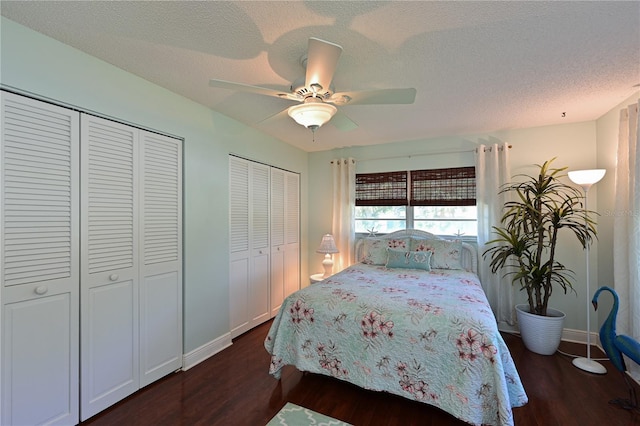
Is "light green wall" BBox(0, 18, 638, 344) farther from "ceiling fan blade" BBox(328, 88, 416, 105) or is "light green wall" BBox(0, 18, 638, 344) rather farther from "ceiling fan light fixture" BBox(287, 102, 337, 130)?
"ceiling fan blade" BBox(328, 88, 416, 105)

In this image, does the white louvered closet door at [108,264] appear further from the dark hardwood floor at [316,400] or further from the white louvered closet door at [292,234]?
the white louvered closet door at [292,234]

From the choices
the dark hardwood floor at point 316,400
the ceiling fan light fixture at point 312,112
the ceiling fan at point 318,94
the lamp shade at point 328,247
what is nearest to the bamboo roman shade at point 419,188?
the lamp shade at point 328,247

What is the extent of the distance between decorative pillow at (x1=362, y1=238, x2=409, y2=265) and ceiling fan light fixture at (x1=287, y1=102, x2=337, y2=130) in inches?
90.3

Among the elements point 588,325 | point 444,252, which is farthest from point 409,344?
point 588,325

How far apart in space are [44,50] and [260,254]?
258 centimetres

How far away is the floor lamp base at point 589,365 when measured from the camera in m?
2.46

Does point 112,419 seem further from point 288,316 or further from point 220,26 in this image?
point 220,26

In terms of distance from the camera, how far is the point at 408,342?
188cm

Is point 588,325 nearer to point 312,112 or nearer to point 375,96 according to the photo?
point 375,96

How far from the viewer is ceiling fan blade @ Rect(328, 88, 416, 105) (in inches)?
63.9

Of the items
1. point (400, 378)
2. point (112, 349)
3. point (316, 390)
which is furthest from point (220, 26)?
point (316, 390)

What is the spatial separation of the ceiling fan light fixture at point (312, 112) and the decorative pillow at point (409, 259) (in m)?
2.15

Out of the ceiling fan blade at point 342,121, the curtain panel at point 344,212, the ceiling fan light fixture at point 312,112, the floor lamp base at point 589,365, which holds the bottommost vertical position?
the floor lamp base at point 589,365

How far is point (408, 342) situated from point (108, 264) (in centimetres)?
222
